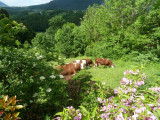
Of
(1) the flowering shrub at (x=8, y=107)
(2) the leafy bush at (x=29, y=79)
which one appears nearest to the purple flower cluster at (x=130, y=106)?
(1) the flowering shrub at (x=8, y=107)

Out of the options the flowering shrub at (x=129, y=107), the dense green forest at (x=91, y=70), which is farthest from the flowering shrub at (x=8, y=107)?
the flowering shrub at (x=129, y=107)

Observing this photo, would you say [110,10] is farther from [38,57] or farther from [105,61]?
[38,57]

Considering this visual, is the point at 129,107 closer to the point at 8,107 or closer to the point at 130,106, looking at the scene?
the point at 130,106

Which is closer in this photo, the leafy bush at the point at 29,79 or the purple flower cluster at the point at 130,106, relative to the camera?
the purple flower cluster at the point at 130,106

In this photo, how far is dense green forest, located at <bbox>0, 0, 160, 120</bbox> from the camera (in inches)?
56.1

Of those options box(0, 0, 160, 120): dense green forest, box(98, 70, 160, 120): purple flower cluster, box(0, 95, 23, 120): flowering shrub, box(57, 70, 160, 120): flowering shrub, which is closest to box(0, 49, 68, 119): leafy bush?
box(0, 0, 160, 120): dense green forest

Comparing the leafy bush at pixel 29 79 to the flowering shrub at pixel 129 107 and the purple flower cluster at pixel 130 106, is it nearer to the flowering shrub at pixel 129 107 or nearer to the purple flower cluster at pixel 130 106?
the flowering shrub at pixel 129 107

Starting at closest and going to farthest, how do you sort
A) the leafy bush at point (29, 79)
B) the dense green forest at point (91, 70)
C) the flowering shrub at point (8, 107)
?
the flowering shrub at point (8, 107), the dense green forest at point (91, 70), the leafy bush at point (29, 79)

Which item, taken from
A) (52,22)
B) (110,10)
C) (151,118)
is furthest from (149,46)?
(52,22)

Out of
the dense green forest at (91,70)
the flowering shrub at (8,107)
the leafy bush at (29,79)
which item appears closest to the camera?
the flowering shrub at (8,107)

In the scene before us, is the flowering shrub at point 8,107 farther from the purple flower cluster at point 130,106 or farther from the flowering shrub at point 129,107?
the purple flower cluster at point 130,106

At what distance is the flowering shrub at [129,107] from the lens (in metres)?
1.17

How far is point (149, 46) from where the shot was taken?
1131 cm

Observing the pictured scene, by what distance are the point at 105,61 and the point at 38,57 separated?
325 inches
